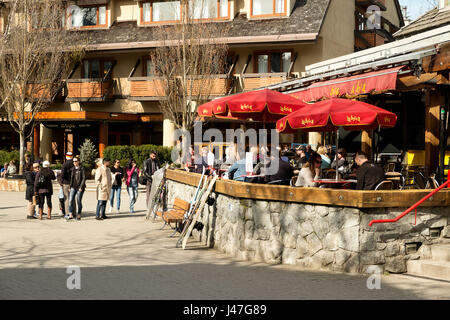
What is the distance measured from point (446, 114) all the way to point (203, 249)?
6549 millimetres

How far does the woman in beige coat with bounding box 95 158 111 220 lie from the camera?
51.0 feet

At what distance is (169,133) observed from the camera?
32125 millimetres

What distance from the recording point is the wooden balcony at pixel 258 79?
28639mm

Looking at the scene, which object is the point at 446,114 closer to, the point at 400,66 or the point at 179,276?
the point at 400,66

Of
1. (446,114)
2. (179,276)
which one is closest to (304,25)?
(446,114)

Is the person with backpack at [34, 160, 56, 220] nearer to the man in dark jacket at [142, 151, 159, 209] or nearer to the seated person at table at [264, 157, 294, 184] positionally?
the man in dark jacket at [142, 151, 159, 209]

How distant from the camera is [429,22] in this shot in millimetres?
18812

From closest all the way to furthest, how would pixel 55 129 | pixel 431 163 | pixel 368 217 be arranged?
pixel 368 217 → pixel 431 163 → pixel 55 129

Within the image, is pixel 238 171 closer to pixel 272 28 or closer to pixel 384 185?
pixel 384 185

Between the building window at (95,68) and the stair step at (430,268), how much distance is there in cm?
2712

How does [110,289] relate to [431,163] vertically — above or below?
below

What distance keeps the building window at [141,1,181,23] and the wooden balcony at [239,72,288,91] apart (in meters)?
5.59

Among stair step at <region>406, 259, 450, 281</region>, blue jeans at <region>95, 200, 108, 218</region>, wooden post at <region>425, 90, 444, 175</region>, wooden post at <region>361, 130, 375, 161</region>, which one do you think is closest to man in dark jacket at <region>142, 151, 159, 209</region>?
blue jeans at <region>95, 200, 108, 218</region>

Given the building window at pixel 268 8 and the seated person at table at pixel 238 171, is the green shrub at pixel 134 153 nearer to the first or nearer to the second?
the building window at pixel 268 8
